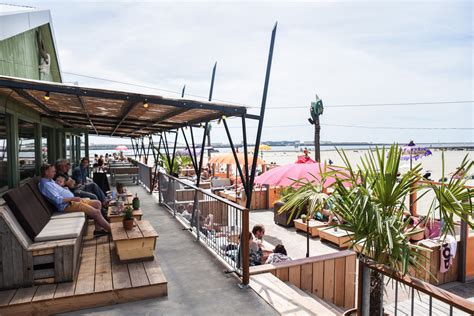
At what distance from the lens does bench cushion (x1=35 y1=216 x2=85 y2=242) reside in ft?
11.9

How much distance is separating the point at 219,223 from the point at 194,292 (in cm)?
222

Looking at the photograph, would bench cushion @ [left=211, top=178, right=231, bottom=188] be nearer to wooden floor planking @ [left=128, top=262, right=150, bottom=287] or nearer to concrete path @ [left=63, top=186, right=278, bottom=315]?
concrete path @ [left=63, top=186, right=278, bottom=315]

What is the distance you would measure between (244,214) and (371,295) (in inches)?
57.5

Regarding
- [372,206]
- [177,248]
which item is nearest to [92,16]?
[177,248]

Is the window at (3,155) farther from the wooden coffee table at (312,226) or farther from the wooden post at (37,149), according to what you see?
the wooden coffee table at (312,226)

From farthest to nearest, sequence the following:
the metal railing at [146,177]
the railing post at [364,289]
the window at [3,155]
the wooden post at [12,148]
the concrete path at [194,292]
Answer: the metal railing at [146,177]
the wooden post at [12,148]
the window at [3,155]
the concrete path at [194,292]
the railing post at [364,289]

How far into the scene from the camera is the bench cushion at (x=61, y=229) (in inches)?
142

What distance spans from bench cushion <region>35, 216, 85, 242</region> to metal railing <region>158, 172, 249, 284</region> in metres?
1.77

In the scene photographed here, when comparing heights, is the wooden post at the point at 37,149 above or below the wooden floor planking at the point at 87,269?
above

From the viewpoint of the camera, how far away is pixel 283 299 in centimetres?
355

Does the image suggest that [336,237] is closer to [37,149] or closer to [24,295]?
[24,295]

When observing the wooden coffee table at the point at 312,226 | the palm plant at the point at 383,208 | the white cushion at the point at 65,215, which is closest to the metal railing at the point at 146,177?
the wooden coffee table at the point at 312,226

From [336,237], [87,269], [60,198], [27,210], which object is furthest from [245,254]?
[336,237]

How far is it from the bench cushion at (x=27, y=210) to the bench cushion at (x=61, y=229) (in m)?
0.08
